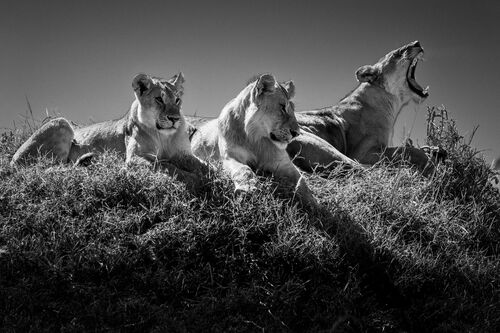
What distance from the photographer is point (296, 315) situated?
7.26 m

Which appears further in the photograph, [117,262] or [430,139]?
[430,139]

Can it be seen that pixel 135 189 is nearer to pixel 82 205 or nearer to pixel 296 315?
pixel 82 205

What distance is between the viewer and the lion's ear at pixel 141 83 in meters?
9.09

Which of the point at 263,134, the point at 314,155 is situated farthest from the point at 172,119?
the point at 314,155

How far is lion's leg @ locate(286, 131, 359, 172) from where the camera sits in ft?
33.0

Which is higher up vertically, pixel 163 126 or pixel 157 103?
pixel 157 103

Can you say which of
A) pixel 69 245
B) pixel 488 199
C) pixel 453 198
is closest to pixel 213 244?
pixel 69 245

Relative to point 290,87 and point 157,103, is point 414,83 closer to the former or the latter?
point 290,87

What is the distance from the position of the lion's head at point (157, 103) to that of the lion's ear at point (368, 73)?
13.7 feet

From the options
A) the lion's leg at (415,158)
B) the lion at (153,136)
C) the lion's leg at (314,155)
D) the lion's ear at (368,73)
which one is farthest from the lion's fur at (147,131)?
the lion's ear at (368,73)

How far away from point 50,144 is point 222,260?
3.56 meters

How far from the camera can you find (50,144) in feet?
32.6

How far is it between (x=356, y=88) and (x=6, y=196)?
21.1ft

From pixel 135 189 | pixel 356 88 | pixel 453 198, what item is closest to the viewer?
pixel 135 189
